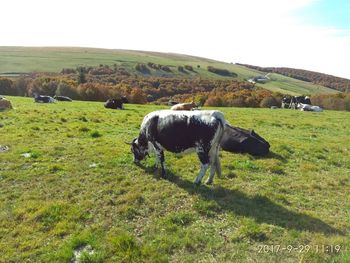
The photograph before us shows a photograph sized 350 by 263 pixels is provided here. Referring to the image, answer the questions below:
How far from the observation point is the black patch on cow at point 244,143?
51.0 feet

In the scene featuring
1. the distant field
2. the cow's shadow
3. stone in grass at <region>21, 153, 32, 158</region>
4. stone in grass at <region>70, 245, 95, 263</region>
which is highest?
the cow's shadow

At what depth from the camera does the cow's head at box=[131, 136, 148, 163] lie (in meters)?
13.4

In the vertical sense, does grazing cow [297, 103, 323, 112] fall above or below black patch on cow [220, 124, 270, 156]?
below

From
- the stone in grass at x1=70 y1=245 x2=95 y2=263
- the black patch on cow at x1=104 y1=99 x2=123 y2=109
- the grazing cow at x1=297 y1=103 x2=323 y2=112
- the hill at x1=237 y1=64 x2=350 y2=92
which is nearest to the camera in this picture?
the stone in grass at x1=70 y1=245 x2=95 y2=263

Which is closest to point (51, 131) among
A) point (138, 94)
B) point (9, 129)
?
point (9, 129)

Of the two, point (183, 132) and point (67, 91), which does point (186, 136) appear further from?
point (67, 91)

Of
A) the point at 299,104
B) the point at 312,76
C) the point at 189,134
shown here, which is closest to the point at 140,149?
the point at 189,134

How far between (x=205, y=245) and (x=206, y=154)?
369 cm

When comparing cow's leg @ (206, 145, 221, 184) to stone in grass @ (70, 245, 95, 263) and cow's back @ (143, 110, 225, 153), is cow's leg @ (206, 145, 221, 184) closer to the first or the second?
cow's back @ (143, 110, 225, 153)

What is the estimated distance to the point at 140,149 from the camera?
44.4ft

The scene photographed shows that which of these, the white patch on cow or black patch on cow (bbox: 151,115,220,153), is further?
the white patch on cow

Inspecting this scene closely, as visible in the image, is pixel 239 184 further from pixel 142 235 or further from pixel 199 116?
pixel 142 235

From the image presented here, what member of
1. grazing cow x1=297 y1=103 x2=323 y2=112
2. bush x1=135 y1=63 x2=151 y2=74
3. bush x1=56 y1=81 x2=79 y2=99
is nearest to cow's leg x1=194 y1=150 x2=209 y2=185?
grazing cow x1=297 y1=103 x2=323 y2=112

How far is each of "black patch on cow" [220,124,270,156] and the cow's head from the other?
367cm
